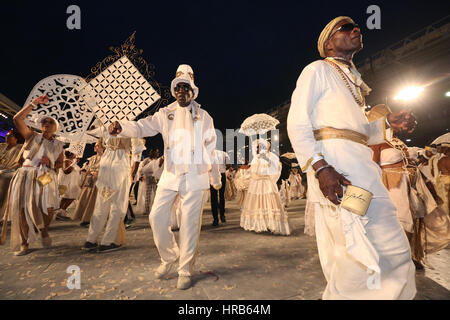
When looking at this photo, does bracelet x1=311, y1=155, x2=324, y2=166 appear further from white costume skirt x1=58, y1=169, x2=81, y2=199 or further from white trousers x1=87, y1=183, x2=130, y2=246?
white costume skirt x1=58, y1=169, x2=81, y2=199

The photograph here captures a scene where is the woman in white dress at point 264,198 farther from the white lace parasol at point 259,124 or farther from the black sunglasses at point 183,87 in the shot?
the black sunglasses at point 183,87

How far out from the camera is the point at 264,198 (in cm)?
600

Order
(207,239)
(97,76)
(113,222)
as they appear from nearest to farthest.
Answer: (97,76) → (113,222) → (207,239)

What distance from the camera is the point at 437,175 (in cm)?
538

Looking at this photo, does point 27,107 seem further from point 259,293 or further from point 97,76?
point 259,293

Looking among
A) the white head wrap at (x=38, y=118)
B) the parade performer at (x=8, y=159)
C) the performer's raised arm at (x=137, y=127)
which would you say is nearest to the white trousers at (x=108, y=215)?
the white head wrap at (x=38, y=118)

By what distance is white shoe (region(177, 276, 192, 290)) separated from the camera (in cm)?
244

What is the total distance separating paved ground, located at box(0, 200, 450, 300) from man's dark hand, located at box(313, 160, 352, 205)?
1262 millimetres

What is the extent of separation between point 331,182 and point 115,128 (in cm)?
246

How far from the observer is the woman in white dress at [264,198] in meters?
5.40

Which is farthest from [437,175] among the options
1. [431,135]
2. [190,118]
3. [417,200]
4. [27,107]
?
[431,135]

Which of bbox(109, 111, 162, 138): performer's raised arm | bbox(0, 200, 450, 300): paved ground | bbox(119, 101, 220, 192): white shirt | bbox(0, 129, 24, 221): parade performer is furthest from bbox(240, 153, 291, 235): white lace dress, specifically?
bbox(0, 129, 24, 221): parade performer

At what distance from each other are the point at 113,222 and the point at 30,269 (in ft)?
3.98

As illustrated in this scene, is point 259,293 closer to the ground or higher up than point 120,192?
closer to the ground
